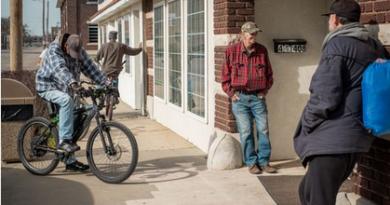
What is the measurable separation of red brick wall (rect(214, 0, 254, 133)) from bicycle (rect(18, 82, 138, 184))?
4.98ft

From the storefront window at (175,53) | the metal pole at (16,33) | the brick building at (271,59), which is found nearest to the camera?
the brick building at (271,59)

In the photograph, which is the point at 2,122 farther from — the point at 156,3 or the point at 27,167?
the point at 156,3

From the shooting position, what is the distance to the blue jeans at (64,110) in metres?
6.47

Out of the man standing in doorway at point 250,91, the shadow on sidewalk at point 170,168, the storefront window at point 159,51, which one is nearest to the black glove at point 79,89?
the shadow on sidewalk at point 170,168

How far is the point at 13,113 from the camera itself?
7590 millimetres

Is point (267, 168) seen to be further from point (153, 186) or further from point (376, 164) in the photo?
point (376, 164)

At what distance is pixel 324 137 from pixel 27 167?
4.39 metres

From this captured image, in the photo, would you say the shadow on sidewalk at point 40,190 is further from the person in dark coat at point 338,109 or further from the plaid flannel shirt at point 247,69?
the person in dark coat at point 338,109

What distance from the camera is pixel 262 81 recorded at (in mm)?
6719

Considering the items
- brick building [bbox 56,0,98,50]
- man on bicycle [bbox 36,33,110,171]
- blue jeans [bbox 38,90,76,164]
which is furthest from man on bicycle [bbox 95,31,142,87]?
brick building [bbox 56,0,98,50]

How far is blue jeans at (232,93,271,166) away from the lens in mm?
6777

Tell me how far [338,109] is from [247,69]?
286 cm

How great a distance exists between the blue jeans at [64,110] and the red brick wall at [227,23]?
204 cm

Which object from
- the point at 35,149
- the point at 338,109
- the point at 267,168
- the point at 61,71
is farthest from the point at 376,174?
the point at 35,149
